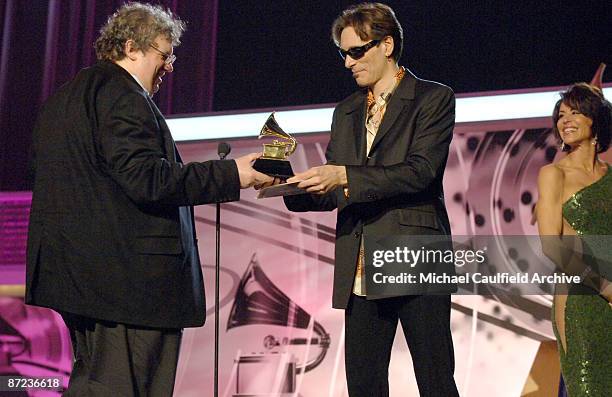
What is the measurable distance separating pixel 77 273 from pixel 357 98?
960mm

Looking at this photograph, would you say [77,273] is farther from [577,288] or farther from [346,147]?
[577,288]

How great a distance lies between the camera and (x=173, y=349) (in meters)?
1.96

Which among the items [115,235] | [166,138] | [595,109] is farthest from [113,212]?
[595,109]

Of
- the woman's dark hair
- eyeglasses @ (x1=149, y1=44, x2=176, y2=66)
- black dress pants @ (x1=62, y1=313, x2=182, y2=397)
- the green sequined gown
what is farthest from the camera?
the woman's dark hair

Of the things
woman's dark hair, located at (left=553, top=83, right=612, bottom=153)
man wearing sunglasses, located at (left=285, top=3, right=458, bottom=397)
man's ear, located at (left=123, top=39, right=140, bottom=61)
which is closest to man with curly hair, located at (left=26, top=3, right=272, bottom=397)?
man's ear, located at (left=123, top=39, right=140, bottom=61)

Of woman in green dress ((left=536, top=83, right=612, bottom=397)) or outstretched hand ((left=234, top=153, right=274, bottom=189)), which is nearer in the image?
outstretched hand ((left=234, top=153, right=274, bottom=189))

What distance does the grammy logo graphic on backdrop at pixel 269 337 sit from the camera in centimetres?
341

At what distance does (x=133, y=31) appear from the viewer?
208 cm

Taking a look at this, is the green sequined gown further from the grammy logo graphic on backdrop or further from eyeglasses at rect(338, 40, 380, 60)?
the grammy logo graphic on backdrop

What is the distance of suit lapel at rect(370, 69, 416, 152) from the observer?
84.0 inches

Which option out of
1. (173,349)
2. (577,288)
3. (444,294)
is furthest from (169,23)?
(577,288)

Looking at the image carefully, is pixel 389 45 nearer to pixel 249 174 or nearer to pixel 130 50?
pixel 249 174

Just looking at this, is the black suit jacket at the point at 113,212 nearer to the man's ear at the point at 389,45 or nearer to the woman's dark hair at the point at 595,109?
the man's ear at the point at 389,45

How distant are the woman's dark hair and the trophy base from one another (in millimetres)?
1164
